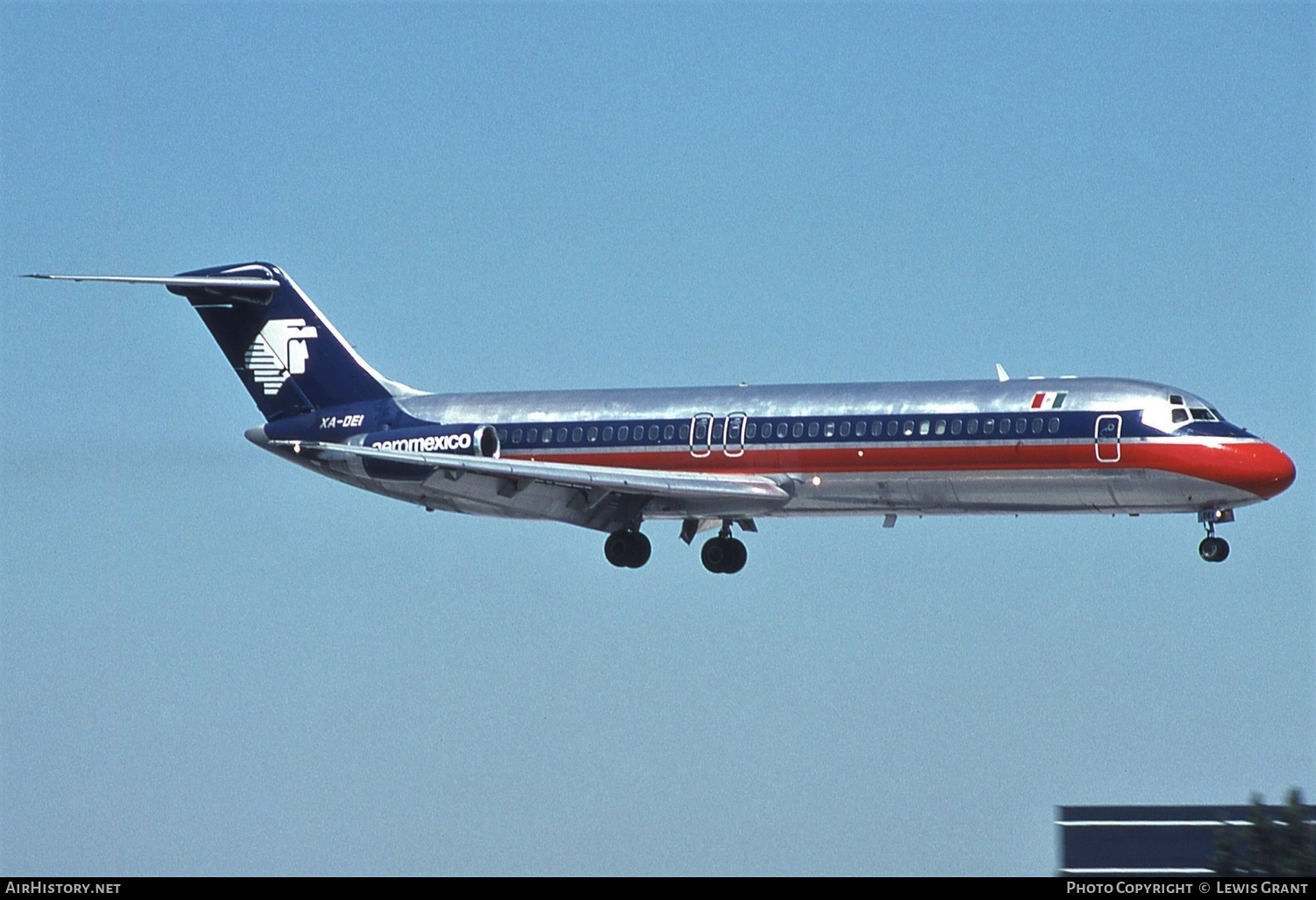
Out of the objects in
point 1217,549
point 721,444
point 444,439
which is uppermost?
point 444,439

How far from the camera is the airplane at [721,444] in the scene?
1925 inches

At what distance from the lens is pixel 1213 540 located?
162 ft

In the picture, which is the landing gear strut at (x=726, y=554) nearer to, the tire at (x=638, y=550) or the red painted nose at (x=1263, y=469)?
the tire at (x=638, y=550)

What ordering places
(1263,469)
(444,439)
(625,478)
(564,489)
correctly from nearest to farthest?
(1263,469) < (625,478) < (564,489) < (444,439)

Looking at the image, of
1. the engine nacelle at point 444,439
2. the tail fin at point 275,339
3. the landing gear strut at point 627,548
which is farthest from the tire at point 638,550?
the tail fin at point 275,339

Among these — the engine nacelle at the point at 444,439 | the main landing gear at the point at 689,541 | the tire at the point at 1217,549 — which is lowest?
the tire at the point at 1217,549

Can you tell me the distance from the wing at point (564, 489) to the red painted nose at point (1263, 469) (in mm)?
10272

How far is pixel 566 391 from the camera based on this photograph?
56625 millimetres

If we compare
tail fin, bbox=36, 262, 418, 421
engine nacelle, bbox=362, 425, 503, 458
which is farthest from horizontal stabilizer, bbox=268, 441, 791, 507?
tail fin, bbox=36, 262, 418, 421

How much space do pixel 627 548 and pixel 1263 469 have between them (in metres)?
15.6

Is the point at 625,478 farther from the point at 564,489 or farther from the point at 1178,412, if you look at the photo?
the point at 1178,412

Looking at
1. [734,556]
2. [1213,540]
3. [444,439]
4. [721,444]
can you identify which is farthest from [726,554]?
[1213,540]

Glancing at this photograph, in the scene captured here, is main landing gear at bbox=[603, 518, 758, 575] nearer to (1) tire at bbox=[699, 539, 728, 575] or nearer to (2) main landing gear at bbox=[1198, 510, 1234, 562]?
(1) tire at bbox=[699, 539, 728, 575]
